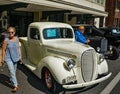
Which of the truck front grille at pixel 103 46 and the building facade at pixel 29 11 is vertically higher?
the building facade at pixel 29 11

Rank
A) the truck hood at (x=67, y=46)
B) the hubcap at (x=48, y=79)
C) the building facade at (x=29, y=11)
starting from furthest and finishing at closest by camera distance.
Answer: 1. the building facade at (x=29, y=11)
2. the hubcap at (x=48, y=79)
3. the truck hood at (x=67, y=46)

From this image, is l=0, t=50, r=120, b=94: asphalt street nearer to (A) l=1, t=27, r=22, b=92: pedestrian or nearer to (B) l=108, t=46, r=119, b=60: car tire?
(A) l=1, t=27, r=22, b=92: pedestrian

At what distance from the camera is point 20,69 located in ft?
27.9

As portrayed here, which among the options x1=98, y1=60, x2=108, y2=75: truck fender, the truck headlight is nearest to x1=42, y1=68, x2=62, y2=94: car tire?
the truck headlight

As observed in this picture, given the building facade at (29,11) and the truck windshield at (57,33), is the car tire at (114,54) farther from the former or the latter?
the building facade at (29,11)

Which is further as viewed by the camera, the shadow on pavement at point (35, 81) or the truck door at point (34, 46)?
the truck door at point (34, 46)

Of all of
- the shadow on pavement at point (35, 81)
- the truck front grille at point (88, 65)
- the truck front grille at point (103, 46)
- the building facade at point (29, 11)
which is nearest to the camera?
the truck front grille at point (88, 65)

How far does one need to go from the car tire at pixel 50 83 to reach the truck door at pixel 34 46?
101 cm

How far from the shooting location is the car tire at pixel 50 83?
5976 mm

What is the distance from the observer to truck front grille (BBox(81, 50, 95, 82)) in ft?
19.5

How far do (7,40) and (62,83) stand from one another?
190 centimetres

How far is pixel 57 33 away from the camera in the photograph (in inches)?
296

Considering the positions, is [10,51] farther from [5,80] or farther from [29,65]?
[29,65]

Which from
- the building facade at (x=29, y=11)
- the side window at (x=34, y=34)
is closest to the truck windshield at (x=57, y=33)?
the side window at (x=34, y=34)
